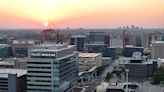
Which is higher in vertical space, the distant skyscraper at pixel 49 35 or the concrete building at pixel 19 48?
the distant skyscraper at pixel 49 35

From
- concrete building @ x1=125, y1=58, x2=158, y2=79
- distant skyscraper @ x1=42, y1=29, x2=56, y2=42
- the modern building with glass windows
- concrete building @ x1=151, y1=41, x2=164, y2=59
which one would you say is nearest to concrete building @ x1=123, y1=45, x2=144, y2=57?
concrete building @ x1=151, y1=41, x2=164, y2=59

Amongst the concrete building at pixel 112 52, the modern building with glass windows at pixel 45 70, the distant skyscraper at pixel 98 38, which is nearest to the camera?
the modern building with glass windows at pixel 45 70

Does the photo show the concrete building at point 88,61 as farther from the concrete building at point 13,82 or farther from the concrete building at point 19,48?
the concrete building at point 13,82

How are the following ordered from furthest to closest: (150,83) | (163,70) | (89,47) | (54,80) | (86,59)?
(89,47), (86,59), (163,70), (150,83), (54,80)

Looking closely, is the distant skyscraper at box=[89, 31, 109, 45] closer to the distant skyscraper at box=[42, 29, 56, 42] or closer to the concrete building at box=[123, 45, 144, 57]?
the concrete building at box=[123, 45, 144, 57]

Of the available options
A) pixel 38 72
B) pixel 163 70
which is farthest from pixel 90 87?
pixel 38 72

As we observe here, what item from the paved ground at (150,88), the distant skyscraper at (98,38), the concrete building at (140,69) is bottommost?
the paved ground at (150,88)

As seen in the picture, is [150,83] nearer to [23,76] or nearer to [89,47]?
[23,76]

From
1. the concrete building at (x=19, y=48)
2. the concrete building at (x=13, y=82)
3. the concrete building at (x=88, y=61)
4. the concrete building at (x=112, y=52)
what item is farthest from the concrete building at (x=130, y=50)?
the concrete building at (x=13, y=82)
